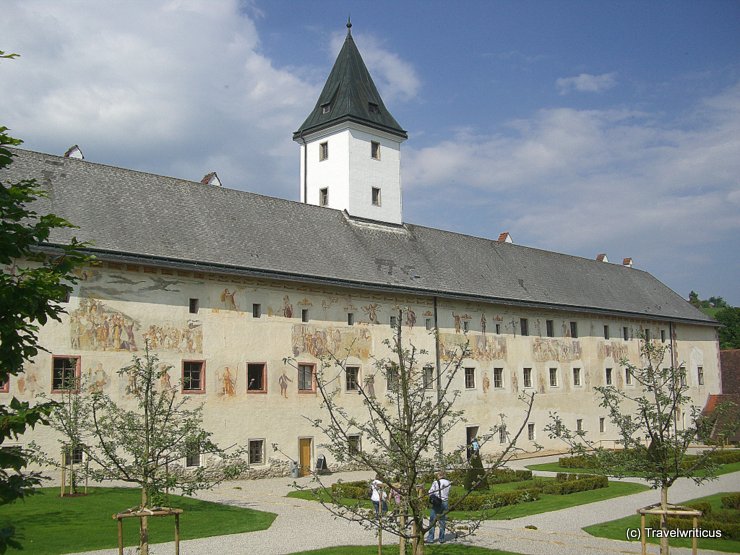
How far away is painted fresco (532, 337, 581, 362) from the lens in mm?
38844

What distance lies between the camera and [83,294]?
2289 cm

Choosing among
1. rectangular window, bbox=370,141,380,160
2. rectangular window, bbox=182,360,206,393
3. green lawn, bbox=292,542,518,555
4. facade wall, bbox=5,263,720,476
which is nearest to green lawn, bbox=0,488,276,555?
green lawn, bbox=292,542,518,555

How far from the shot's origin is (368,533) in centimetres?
1616

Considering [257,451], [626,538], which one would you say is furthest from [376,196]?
[626,538]

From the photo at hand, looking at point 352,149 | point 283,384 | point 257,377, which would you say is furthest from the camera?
point 352,149

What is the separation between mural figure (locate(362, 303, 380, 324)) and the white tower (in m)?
6.92

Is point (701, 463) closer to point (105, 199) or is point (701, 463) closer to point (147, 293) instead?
point (147, 293)

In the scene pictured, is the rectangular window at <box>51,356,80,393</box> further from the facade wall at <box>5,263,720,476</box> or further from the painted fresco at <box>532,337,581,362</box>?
the painted fresco at <box>532,337,581,362</box>

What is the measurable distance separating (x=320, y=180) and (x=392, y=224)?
4440mm

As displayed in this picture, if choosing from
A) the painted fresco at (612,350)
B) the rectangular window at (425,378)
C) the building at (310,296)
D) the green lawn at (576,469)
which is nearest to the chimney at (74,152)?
the building at (310,296)

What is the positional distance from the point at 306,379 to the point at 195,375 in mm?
4799

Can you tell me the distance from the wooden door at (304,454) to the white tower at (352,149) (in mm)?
12533

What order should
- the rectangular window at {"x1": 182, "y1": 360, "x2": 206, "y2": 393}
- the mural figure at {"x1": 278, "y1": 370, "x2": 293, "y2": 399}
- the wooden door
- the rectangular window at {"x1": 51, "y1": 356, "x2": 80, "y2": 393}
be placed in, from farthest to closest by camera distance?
the wooden door → the mural figure at {"x1": 278, "y1": 370, "x2": 293, "y2": 399} → the rectangular window at {"x1": 182, "y1": 360, "x2": 206, "y2": 393} → the rectangular window at {"x1": 51, "y1": 356, "x2": 80, "y2": 393}

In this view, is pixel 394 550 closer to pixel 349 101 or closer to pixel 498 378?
pixel 498 378
